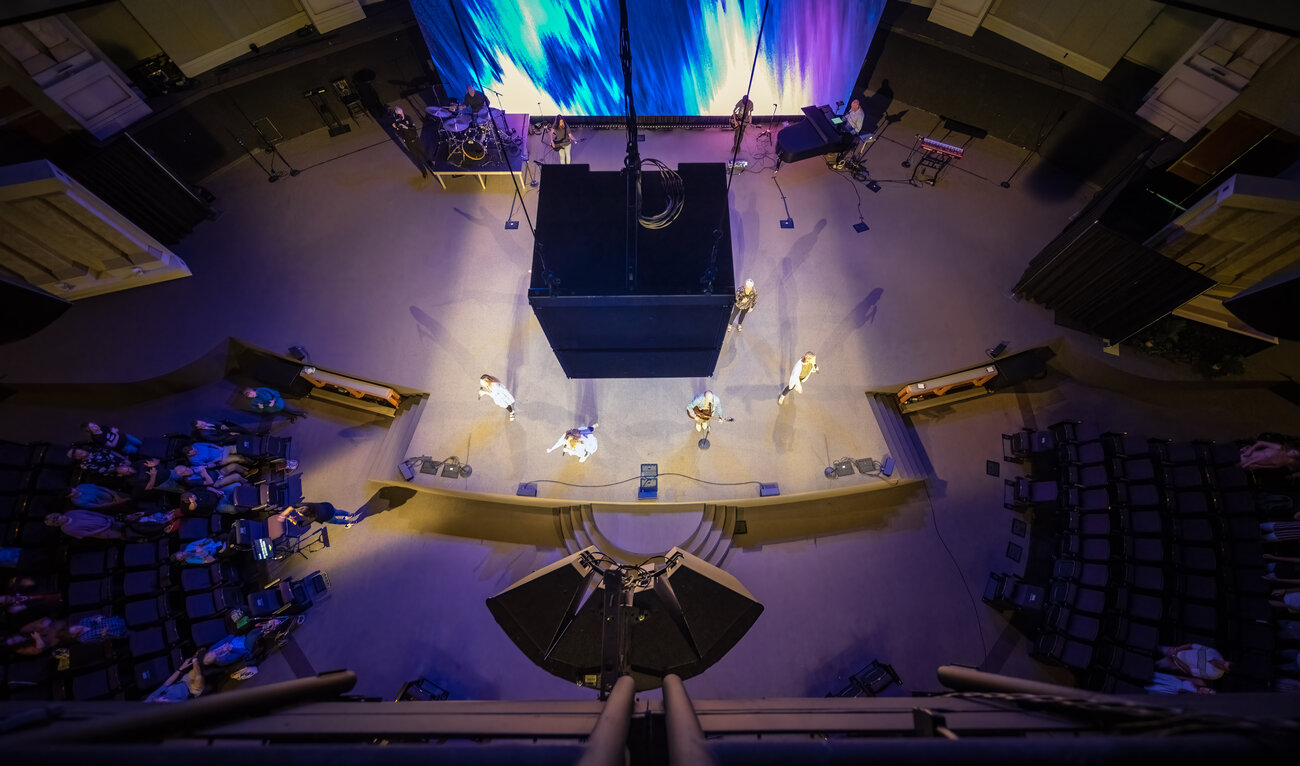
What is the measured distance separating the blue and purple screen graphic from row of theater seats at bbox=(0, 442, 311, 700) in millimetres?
9161

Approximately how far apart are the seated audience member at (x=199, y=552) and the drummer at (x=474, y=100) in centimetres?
886

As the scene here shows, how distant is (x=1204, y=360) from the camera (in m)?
7.83

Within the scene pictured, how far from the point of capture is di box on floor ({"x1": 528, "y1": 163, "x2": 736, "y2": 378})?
496cm

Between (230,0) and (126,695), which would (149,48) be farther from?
(126,695)

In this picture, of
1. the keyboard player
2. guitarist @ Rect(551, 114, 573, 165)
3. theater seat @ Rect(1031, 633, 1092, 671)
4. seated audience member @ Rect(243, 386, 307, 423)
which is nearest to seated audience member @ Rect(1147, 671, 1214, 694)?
theater seat @ Rect(1031, 633, 1092, 671)

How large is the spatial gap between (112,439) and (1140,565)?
13.9 metres

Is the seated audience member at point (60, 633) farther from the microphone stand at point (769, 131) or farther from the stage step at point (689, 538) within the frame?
the microphone stand at point (769, 131)

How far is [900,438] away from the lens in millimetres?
8156

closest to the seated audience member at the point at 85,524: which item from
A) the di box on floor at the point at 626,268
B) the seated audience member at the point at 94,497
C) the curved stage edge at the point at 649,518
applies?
the seated audience member at the point at 94,497

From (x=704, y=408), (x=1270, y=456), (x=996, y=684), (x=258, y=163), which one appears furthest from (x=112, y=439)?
(x=1270, y=456)

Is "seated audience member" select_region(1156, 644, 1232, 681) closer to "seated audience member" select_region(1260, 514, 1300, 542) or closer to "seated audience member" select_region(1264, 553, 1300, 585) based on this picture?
"seated audience member" select_region(1264, 553, 1300, 585)

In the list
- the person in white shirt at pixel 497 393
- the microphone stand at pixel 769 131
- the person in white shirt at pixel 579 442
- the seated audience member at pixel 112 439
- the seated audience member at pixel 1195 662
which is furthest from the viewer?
the microphone stand at pixel 769 131

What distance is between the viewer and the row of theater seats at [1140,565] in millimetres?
6117

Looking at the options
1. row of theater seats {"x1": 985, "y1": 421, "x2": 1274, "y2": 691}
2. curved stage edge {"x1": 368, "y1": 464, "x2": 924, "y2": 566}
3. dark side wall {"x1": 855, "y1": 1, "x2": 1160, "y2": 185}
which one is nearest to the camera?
row of theater seats {"x1": 985, "y1": 421, "x2": 1274, "y2": 691}
